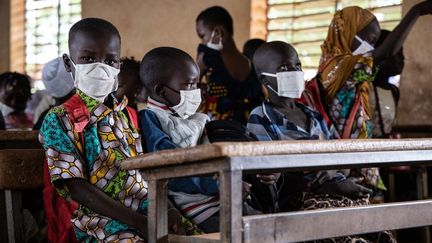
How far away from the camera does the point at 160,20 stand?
288 inches

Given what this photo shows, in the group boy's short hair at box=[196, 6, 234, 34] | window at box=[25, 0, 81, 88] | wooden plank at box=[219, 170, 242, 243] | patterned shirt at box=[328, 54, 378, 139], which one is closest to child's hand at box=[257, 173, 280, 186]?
wooden plank at box=[219, 170, 242, 243]

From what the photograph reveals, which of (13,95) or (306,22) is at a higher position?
(306,22)

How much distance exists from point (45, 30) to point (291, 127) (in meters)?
5.52

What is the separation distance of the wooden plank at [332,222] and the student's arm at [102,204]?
20.4 inches

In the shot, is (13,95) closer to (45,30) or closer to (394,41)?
(45,30)

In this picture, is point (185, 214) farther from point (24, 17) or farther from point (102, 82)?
point (24, 17)

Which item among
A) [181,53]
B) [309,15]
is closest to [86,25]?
[181,53]

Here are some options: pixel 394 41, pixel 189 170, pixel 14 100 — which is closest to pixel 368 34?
pixel 394 41

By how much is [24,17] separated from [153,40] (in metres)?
2.06

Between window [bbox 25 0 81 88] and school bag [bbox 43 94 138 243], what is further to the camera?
window [bbox 25 0 81 88]

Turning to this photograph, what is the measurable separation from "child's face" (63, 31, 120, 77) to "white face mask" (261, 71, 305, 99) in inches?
44.3

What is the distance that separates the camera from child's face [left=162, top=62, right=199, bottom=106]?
10.3 feet

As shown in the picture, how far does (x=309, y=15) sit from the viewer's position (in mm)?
6441

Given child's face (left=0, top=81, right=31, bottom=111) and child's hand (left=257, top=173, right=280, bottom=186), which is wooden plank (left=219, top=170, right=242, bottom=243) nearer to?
child's hand (left=257, top=173, right=280, bottom=186)
